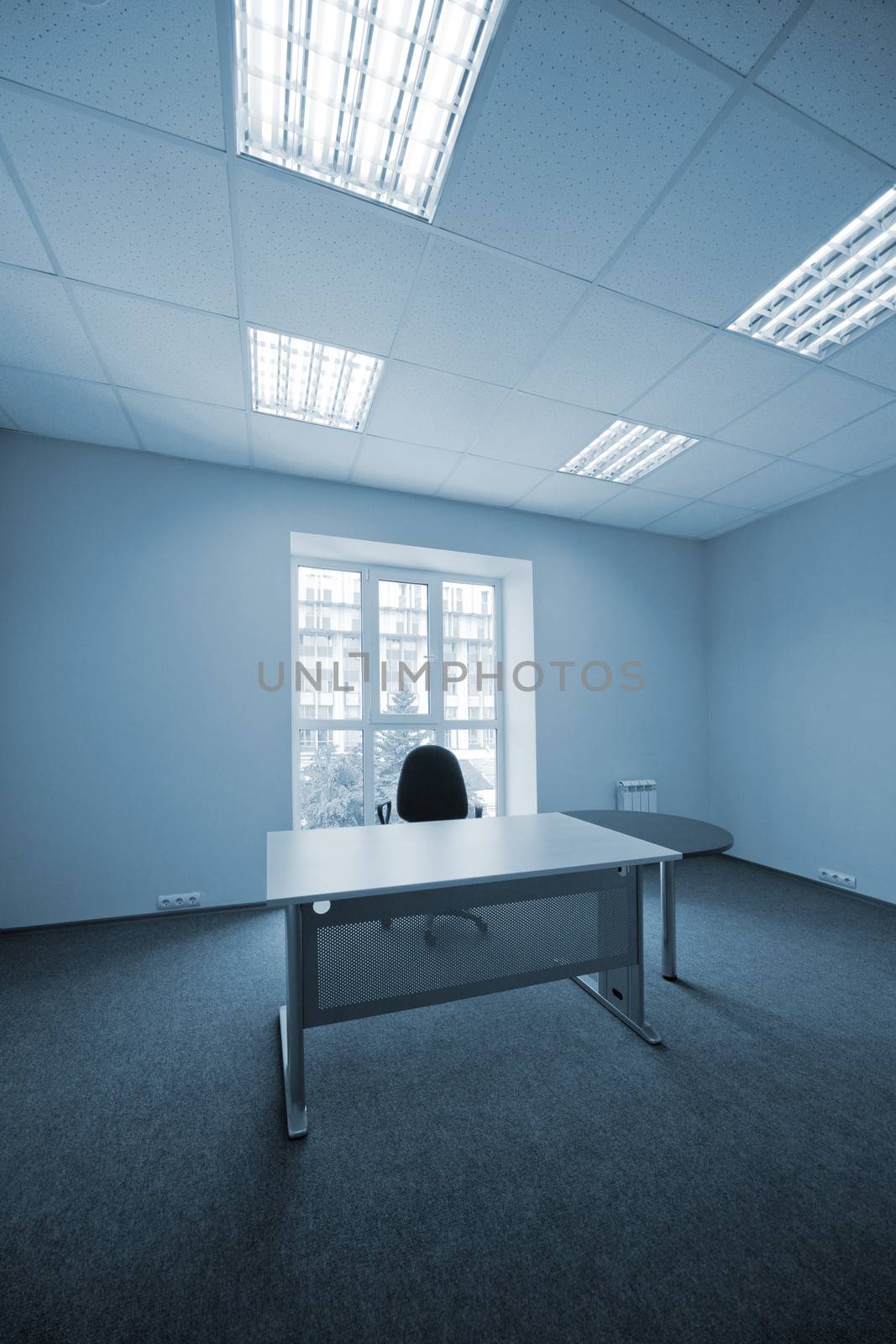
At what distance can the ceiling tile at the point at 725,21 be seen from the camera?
4.20 ft

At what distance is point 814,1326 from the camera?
114 cm

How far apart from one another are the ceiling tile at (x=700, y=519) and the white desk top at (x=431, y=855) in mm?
2981

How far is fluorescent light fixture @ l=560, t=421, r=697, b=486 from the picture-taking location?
10.8 feet

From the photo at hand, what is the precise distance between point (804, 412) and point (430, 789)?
2986mm

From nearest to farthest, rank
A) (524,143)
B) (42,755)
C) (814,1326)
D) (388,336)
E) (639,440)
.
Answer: (814,1326) → (524,143) → (388,336) → (42,755) → (639,440)

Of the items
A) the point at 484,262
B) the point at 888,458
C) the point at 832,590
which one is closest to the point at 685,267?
the point at 484,262

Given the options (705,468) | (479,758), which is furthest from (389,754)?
(705,468)

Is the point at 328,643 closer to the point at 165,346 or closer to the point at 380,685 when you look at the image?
the point at 380,685

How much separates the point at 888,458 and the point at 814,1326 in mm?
4188

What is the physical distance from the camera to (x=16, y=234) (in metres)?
1.87

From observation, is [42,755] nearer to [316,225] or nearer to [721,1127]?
[316,225]

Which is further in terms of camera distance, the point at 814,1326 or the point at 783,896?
the point at 783,896

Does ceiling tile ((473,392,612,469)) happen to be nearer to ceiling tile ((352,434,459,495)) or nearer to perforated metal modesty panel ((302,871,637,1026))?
ceiling tile ((352,434,459,495))

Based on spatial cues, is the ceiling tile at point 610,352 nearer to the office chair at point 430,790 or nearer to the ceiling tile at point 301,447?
the ceiling tile at point 301,447
